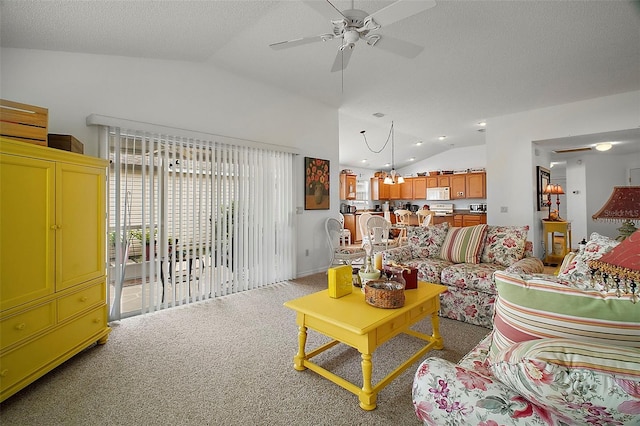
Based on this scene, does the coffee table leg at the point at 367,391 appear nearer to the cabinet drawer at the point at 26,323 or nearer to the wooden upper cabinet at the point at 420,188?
the cabinet drawer at the point at 26,323

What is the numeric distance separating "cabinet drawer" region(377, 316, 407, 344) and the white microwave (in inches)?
292

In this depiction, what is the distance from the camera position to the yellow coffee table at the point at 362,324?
5.51 ft

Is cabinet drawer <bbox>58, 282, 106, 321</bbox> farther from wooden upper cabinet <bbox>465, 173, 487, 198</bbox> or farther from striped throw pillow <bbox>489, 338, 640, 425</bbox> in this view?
wooden upper cabinet <bbox>465, 173, 487, 198</bbox>

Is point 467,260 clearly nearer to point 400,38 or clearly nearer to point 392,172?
point 400,38

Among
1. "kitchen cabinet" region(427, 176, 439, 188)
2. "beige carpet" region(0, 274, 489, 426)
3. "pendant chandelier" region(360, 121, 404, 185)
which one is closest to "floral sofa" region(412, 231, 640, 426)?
"beige carpet" region(0, 274, 489, 426)

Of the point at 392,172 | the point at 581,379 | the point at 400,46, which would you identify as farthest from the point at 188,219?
the point at 392,172

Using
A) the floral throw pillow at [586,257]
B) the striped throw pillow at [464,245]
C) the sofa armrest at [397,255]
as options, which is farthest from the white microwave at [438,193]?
the floral throw pillow at [586,257]

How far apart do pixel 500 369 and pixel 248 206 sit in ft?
11.5

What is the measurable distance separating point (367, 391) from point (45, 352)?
208 cm

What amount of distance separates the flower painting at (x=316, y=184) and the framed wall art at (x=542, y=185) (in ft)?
12.7

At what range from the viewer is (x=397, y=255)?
3.52 m

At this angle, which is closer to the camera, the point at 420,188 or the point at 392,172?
the point at 392,172

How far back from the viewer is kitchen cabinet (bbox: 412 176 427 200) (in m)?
9.14

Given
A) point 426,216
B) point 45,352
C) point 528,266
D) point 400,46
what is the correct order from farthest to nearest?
point 426,216 → point 528,266 → point 400,46 → point 45,352
